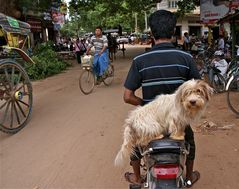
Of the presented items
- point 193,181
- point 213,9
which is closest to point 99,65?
point 193,181

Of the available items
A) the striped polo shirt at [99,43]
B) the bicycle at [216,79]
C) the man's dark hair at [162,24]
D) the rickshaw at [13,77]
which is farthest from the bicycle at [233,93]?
the striped polo shirt at [99,43]

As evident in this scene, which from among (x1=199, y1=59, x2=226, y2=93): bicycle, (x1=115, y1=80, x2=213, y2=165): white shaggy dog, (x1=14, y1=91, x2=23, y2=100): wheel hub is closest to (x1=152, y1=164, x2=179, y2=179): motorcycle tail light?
(x1=115, y1=80, x2=213, y2=165): white shaggy dog

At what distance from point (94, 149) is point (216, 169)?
1.83m

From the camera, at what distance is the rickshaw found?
261 inches

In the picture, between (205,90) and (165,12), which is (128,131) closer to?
(205,90)

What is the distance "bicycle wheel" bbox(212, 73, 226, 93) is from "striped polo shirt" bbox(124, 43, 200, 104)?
677 cm

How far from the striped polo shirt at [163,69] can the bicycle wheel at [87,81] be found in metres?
7.27

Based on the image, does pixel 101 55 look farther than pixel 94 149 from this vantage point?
Yes

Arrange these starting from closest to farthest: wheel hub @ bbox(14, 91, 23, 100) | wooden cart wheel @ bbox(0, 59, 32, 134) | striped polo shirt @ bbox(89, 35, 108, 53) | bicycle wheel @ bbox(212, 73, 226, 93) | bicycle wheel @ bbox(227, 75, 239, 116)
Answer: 1. wooden cart wheel @ bbox(0, 59, 32, 134)
2. wheel hub @ bbox(14, 91, 23, 100)
3. bicycle wheel @ bbox(227, 75, 239, 116)
4. bicycle wheel @ bbox(212, 73, 226, 93)
5. striped polo shirt @ bbox(89, 35, 108, 53)

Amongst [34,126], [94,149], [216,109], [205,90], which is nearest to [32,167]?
[94,149]

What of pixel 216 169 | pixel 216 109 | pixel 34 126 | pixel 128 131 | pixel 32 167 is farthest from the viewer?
→ pixel 216 109

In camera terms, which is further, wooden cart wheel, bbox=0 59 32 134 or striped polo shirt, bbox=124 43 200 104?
wooden cart wheel, bbox=0 59 32 134

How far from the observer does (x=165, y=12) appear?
341cm

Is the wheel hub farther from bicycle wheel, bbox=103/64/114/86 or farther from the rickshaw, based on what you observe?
bicycle wheel, bbox=103/64/114/86
